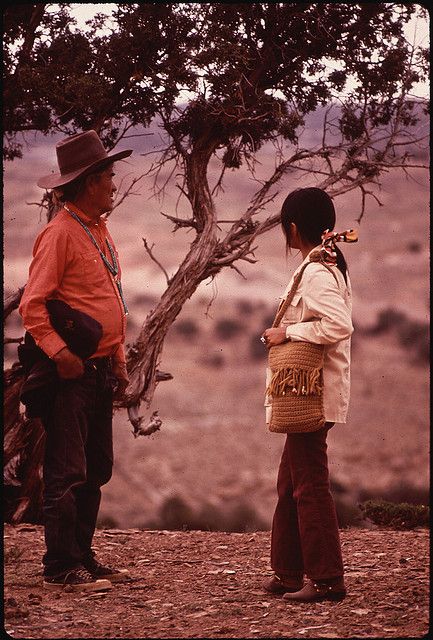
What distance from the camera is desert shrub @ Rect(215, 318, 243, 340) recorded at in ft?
90.9

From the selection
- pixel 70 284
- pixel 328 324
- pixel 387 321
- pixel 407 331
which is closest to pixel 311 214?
pixel 328 324

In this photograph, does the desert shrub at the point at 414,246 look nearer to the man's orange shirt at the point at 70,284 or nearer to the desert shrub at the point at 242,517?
the desert shrub at the point at 242,517

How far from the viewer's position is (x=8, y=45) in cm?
744

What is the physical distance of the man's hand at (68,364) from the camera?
4.88 m

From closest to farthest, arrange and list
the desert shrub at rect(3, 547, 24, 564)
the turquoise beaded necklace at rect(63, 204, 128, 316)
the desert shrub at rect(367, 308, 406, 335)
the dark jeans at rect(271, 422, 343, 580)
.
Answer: the dark jeans at rect(271, 422, 343, 580), the turquoise beaded necklace at rect(63, 204, 128, 316), the desert shrub at rect(3, 547, 24, 564), the desert shrub at rect(367, 308, 406, 335)

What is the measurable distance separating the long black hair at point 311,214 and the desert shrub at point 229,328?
2282cm

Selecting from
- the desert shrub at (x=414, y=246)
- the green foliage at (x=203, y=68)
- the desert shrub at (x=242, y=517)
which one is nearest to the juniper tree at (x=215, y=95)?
the green foliage at (x=203, y=68)

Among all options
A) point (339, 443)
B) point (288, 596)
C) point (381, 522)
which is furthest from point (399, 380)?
point (288, 596)

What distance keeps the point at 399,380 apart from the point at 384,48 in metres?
19.6

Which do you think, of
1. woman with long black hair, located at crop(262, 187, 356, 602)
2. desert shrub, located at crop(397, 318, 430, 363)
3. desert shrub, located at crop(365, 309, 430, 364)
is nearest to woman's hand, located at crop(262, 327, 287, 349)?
woman with long black hair, located at crop(262, 187, 356, 602)

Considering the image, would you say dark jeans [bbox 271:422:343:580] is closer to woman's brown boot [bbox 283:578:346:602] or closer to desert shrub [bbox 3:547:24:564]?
woman's brown boot [bbox 283:578:346:602]

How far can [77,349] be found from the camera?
496 cm

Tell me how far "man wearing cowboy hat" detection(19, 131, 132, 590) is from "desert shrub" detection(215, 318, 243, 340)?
73.3ft

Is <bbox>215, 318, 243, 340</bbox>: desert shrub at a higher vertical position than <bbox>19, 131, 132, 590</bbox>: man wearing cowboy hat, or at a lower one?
higher
